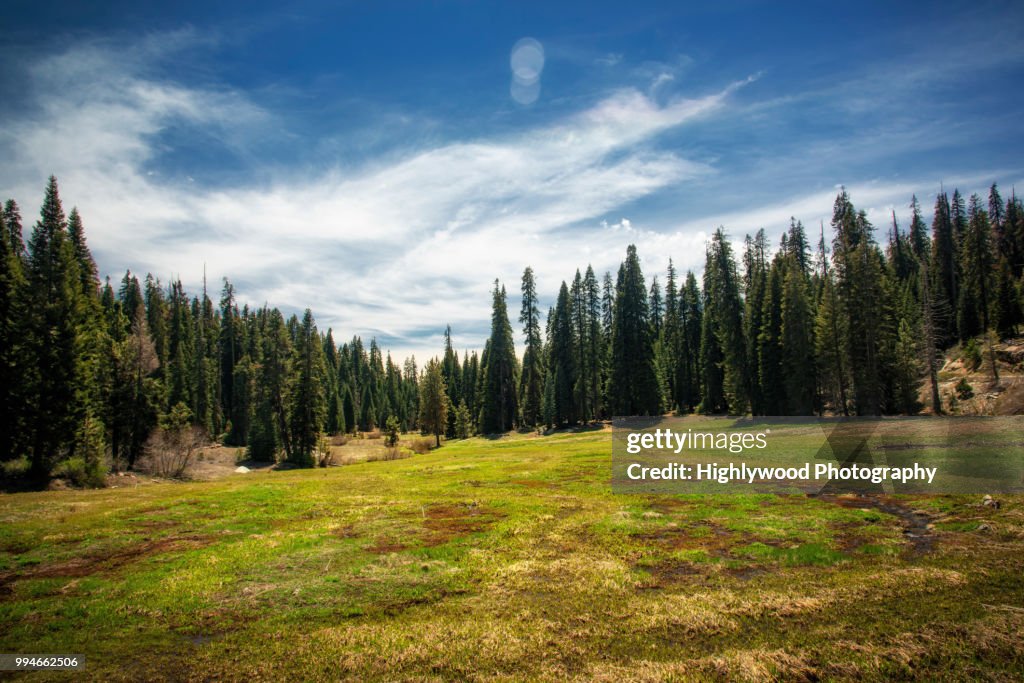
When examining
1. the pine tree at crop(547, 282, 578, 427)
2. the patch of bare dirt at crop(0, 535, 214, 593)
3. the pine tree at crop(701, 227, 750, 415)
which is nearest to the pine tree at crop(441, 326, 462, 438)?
the pine tree at crop(547, 282, 578, 427)

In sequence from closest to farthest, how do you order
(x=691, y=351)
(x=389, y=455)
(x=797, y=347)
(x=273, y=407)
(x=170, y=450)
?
1. (x=170, y=450)
2. (x=797, y=347)
3. (x=389, y=455)
4. (x=273, y=407)
5. (x=691, y=351)

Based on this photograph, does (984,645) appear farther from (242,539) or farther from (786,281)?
(786,281)

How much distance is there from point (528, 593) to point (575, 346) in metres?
65.4

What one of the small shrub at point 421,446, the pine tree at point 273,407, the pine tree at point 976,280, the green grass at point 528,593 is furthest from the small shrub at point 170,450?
the pine tree at point 976,280

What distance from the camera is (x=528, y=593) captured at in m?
12.1

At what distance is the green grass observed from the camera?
8656mm

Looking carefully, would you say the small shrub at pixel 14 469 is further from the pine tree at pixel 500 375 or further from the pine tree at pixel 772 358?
the pine tree at pixel 772 358

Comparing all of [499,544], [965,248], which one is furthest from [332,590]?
[965,248]

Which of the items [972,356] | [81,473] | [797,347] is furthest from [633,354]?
[81,473]

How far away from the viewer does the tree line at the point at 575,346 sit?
37.7 m

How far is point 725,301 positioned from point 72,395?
70.1m

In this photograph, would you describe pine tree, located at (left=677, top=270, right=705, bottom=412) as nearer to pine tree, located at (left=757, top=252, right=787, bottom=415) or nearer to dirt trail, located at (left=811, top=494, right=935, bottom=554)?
pine tree, located at (left=757, top=252, right=787, bottom=415)

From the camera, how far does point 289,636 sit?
9898 millimetres

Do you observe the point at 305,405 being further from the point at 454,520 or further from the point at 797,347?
the point at 797,347
